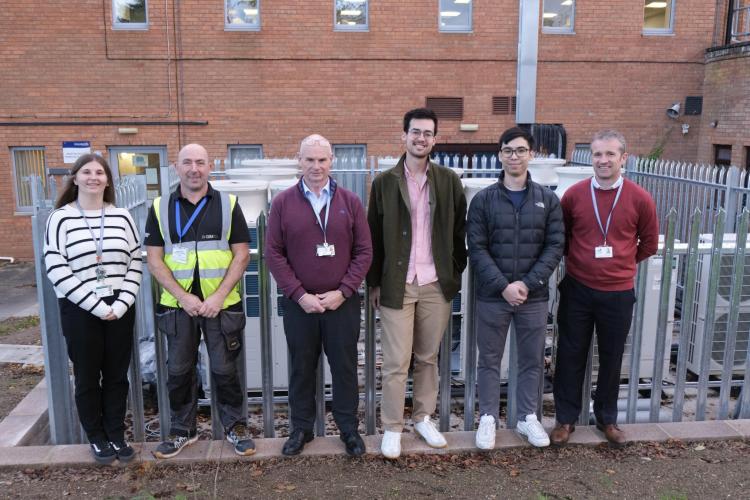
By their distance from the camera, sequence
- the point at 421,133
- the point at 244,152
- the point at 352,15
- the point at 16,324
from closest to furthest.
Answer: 1. the point at 421,133
2. the point at 16,324
3. the point at 352,15
4. the point at 244,152

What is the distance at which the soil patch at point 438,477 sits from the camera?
346cm

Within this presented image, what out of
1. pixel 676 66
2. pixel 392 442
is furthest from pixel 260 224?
pixel 676 66

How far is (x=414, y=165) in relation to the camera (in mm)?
3695

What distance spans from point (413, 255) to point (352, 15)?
33.8 feet

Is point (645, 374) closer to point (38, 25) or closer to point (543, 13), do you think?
point (543, 13)

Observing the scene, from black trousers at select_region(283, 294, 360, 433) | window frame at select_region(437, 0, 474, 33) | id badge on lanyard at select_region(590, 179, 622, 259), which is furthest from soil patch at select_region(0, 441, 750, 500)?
window frame at select_region(437, 0, 474, 33)

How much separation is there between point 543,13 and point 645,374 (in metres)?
A: 9.59

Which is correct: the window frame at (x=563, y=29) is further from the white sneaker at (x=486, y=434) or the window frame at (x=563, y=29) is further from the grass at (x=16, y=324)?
the white sneaker at (x=486, y=434)

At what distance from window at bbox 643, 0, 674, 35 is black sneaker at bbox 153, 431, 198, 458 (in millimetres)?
12956

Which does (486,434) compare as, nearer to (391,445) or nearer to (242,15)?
(391,445)

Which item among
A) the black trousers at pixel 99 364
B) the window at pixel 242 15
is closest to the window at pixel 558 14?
the window at pixel 242 15

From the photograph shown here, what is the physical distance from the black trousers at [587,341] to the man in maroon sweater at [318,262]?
1.24 m

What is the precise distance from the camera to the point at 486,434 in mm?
3861

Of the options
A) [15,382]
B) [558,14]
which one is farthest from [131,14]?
[15,382]
